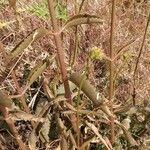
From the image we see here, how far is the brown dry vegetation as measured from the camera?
107 centimetres

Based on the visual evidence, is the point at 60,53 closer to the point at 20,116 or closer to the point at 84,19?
the point at 84,19

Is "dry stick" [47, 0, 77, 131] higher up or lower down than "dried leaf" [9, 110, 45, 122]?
higher up

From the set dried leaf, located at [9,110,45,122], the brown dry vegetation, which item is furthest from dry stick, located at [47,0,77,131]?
dried leaf, located at [9,110,45,122]

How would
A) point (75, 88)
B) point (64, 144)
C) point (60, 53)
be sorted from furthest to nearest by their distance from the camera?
point (75, 88), point (64, 144), point (60, 53)

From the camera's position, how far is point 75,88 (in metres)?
1.32

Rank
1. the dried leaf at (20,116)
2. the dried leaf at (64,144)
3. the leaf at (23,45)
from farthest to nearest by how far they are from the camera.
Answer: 1. the dried leaf at (64,144)
2. the dried leaf at (20,116)
3. the leaf at (23,45)

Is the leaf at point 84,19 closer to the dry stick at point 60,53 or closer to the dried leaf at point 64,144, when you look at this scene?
the dry stick at point 60,53

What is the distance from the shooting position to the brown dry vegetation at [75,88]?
107 cm

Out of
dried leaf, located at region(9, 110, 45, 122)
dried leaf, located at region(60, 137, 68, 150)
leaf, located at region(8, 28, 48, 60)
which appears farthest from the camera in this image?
dried leaf, located at region(60, 137, 68, 150)

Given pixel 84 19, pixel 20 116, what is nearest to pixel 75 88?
pixel 20 116

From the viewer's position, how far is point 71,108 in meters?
1.11

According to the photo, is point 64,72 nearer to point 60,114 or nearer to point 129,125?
point 60,114

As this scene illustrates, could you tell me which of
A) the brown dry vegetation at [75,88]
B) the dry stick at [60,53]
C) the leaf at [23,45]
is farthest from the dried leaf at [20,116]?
the leaf at [23,45]

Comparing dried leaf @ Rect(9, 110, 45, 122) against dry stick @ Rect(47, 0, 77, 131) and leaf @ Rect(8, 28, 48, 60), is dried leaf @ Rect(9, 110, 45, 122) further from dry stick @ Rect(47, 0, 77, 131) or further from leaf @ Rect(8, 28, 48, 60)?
leaf @ Rect(8, 28, 48, 60)
